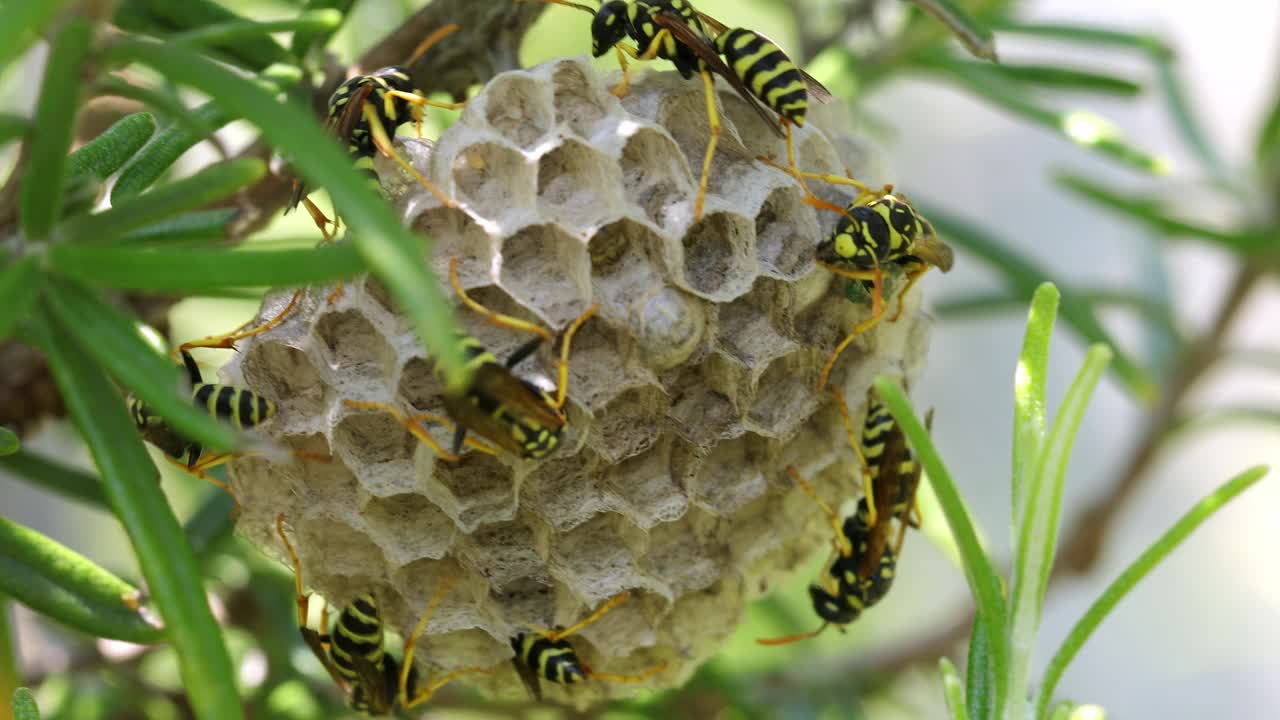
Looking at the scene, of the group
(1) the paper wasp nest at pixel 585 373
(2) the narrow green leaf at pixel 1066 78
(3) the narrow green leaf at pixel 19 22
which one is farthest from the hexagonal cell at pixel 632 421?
(2) the narrow green leaf at pixel 1066 78

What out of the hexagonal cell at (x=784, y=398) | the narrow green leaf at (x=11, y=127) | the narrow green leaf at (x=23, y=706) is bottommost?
the narrow green leaf at (x=23, y=706)

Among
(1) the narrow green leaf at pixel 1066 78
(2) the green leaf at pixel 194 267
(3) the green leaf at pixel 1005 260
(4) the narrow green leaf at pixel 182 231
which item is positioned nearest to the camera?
(2) the green leaf at pixel 194 267

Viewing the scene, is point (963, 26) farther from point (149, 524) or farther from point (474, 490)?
point (149, 524)

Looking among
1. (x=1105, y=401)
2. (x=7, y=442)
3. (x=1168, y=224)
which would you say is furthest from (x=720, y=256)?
(x=1105, y=401)

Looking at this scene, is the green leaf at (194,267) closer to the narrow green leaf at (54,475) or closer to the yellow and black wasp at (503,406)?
the yellow and black wasp at (503,406)

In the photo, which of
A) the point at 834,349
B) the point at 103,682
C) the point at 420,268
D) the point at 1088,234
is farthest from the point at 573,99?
the point at 1088,234

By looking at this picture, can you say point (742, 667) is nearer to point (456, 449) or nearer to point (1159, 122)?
point (456, 449)
